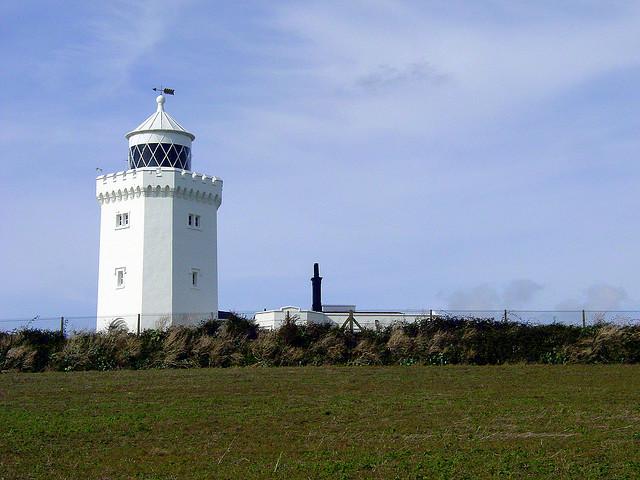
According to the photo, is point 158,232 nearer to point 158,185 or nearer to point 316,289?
point 158,185

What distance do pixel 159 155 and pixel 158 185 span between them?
206 cm

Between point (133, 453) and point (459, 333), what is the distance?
16.1 m

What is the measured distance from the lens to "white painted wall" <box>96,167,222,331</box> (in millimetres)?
42906

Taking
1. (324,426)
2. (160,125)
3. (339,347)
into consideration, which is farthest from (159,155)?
(324,426)

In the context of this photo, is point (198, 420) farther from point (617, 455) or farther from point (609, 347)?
point (609, 347)

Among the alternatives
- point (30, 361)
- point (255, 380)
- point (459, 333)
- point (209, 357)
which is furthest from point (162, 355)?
point (459, 333)

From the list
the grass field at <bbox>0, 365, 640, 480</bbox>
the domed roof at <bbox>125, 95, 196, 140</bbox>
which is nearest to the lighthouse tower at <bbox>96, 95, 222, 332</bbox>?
the domed roof at <bbox>125, 95, 196, 140</bbox>

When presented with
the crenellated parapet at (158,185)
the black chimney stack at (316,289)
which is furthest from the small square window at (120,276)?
the black chimney stack at (316,289)

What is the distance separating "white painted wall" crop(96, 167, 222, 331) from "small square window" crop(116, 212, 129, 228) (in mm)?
239

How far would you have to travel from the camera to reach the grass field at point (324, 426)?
15.1 metres

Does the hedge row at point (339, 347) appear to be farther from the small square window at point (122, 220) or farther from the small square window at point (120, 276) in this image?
the small square window at point (122, 220)

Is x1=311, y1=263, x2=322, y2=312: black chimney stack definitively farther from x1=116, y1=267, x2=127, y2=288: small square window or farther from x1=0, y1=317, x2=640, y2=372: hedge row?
x1=0, y1=317, x2=640, y2=372: hedge row

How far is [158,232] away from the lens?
1713 inches

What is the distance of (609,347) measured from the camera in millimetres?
29656
